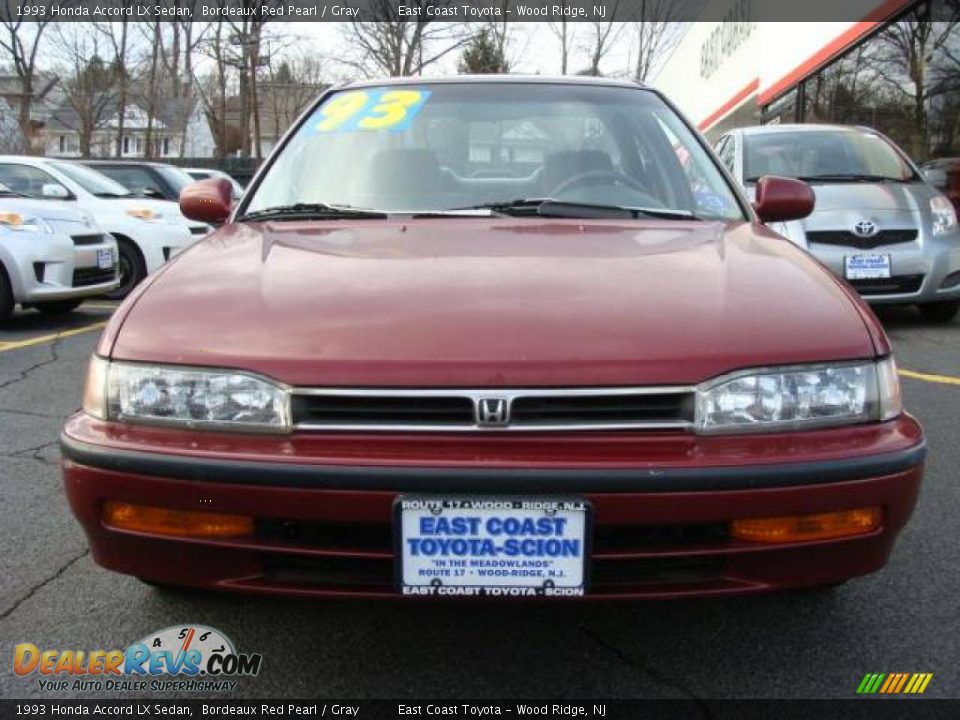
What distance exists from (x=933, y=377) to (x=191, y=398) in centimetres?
439

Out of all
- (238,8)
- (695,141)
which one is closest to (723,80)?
(238,8)

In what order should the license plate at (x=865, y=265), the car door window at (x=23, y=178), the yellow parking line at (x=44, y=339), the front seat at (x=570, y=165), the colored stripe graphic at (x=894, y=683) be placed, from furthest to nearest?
the car door window at (x=23, y=178) → the yellow parking line at (x=44, y=339) → the license plate at (x=865, y=265) → the front seat at (x=570, y=165) → the colored stripe graphic at (x=894, y=683)

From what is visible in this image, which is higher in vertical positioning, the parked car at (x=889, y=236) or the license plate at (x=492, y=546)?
the parked car at (x=889, y=236)

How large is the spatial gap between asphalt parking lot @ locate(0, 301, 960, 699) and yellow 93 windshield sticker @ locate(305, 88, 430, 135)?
5.10 feet

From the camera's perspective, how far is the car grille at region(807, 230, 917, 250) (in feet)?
19.9

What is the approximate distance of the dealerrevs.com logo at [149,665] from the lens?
1976 mm

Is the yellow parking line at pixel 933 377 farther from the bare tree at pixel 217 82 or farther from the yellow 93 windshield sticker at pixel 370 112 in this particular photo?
the bare tree at pixel 217 82

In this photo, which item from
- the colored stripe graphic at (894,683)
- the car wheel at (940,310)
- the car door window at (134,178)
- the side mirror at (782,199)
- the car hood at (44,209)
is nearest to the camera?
the colored stripe graphic at (894,683)

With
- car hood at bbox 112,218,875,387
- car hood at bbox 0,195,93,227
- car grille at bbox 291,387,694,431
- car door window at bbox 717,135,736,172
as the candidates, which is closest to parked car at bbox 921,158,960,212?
car door window at bbox 717,135,736,172

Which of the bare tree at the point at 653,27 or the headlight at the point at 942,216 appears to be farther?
the bare tree at the point at 653,27

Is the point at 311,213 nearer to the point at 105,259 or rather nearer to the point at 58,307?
the point at 105,259

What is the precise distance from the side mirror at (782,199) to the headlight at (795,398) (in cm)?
120

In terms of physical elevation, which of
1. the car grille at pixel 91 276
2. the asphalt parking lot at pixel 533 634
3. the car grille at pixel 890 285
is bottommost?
the asphalt parking lot at pixel 533 634

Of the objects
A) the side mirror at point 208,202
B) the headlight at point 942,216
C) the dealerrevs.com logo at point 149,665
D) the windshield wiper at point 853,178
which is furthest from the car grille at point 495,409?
the windshield wiper at point 853,178
